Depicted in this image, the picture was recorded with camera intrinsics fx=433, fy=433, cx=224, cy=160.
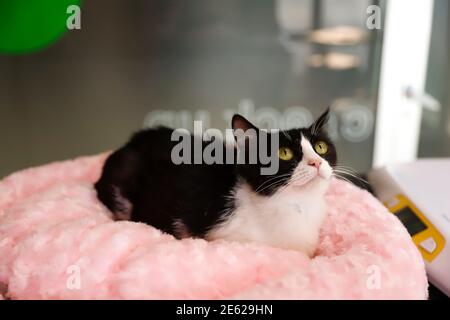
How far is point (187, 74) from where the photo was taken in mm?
1998

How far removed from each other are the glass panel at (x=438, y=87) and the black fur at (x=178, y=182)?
1.31m

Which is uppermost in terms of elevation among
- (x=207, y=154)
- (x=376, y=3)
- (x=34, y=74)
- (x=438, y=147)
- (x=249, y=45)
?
(x=376, y=3)

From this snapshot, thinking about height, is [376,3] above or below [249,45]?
above

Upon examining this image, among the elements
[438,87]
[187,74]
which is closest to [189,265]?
[187,74]

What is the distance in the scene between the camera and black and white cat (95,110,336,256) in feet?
2.79

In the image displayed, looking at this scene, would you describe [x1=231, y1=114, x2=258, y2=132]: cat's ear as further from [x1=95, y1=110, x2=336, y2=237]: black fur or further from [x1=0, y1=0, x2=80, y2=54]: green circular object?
[x1=0, y1=0, x2=80, y2=54]: green circular object

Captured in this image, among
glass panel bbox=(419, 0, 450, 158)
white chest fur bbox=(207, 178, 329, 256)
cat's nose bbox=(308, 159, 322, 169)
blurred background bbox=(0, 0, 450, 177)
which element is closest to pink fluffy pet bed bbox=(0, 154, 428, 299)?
white chest fur bbox=(207, 178, 329, 256)

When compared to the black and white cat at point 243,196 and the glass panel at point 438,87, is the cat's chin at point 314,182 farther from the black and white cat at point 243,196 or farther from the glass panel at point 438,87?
the glass panel at point 438,87

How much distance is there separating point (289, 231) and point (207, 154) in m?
0.28

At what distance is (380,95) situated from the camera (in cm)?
196

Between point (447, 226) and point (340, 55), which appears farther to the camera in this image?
point (340, 55)

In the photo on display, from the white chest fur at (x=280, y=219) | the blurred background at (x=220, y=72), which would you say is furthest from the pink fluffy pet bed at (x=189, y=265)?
the blurred background at (x=220, y=72)
